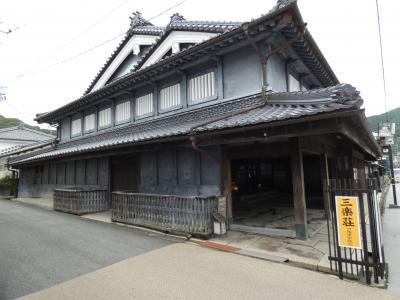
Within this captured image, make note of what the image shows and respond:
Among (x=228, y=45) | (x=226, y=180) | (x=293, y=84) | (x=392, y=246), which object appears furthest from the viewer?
(x=293, y=84)

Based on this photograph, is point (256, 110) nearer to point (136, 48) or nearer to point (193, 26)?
point (193, 26)

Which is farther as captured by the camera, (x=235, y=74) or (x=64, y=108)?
(x=64, y=108)

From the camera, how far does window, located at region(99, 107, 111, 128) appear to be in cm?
1561

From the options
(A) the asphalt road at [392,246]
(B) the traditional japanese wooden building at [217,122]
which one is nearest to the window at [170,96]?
(B) the traditional japanese wooden building at [217,122]

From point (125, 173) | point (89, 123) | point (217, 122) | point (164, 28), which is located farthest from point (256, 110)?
point (89, 123)

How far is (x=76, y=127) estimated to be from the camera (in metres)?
18.5

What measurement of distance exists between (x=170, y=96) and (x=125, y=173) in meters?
4.63

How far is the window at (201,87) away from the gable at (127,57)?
18.5 feet

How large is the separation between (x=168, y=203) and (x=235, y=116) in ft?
11.5

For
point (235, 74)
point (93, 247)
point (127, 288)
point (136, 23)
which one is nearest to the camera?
point (127, 288)

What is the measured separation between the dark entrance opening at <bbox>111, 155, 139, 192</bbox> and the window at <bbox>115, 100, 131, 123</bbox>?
2.29 metres

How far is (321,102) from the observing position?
643 centimetres

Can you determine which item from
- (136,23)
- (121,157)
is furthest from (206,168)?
(136,23)

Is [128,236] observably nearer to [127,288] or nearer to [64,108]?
[127,288]
